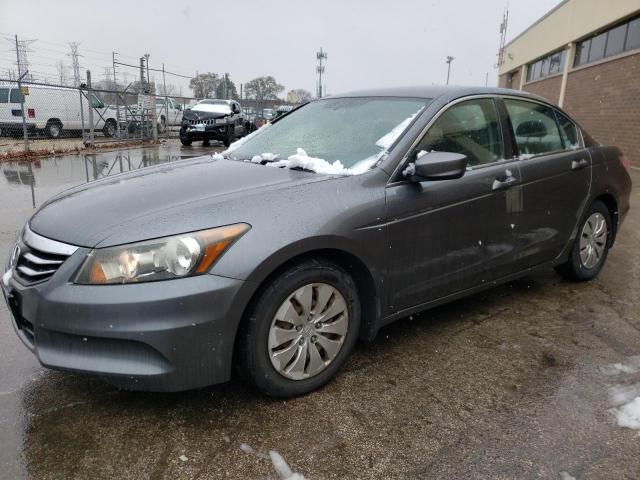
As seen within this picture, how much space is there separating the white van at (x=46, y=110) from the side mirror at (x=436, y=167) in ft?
56.5

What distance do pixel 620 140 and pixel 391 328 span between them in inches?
506

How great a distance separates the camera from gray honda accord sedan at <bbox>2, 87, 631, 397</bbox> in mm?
2141

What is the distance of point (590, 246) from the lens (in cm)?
425

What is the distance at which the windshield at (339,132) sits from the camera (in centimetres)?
298

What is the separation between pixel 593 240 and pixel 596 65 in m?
14.4

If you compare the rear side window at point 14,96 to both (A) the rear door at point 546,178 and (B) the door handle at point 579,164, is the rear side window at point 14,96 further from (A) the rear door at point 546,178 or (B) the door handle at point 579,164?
(B) the door handle at point 579,164

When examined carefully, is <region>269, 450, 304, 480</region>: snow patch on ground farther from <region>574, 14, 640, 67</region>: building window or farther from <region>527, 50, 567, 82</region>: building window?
<region>527, 50, 567, 82</region>: building window

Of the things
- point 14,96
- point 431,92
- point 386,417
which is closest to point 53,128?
point 14,96

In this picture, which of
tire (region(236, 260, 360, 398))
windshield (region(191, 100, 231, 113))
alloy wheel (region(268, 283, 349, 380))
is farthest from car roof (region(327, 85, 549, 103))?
windshield (region(191, 100, 231, 113))

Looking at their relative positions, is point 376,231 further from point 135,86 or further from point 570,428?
point 135,86

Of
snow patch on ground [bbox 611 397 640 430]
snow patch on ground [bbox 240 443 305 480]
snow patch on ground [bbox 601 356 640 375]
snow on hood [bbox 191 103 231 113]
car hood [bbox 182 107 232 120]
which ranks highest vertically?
snow on hood [bbox 191 103 231 113]

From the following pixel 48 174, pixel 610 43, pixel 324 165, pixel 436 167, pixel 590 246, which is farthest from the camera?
pixel 610 43

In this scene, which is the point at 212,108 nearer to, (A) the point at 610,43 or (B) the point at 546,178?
(A) the point at 610,43

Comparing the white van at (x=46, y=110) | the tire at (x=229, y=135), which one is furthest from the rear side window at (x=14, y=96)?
the tire at (x=229, y=135)
